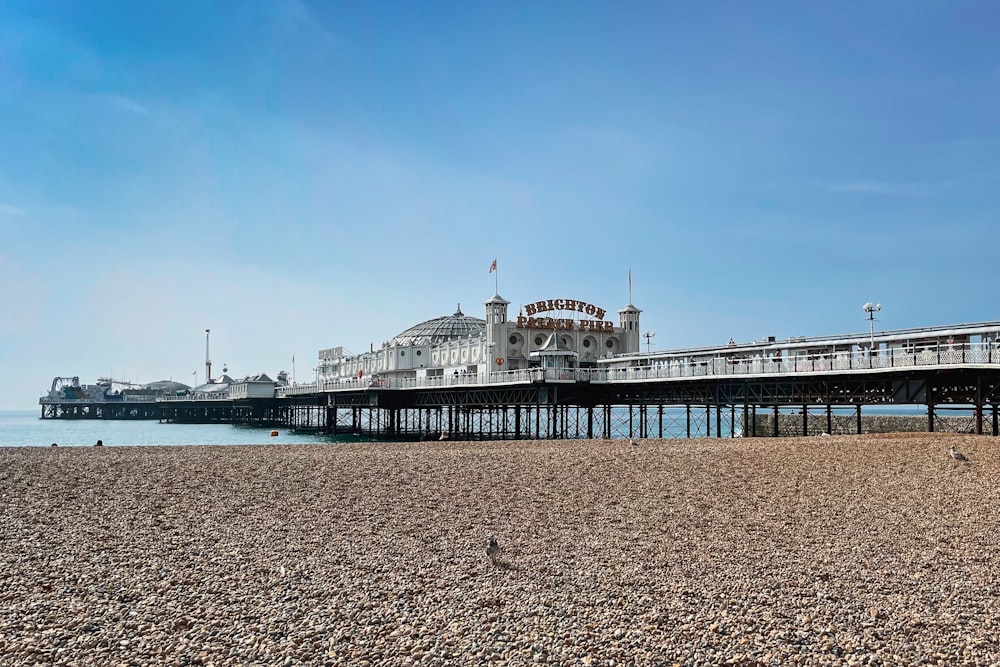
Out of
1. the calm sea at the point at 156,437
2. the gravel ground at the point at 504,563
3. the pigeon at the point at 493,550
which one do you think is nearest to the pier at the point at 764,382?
the calm sea at the point at 156,437

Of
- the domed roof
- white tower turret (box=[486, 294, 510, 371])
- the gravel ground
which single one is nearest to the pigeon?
the gravel ground

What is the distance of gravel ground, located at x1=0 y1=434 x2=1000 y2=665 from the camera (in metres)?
8.02

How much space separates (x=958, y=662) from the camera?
25.0 feet

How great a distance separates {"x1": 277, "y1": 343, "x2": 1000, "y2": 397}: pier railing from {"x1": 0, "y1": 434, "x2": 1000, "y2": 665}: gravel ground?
10362 millimetres

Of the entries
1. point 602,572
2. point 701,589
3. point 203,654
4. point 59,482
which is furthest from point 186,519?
point 701,589

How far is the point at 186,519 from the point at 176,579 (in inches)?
150

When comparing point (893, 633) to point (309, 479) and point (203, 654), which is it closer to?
point (203, 654)

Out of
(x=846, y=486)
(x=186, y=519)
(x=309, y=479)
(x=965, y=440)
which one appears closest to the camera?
(x=186, y=519)

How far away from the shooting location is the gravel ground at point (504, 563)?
8.02 meters

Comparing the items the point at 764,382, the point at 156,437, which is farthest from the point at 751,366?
the point at 156,437

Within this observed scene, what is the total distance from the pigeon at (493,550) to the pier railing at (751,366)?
23.2 m

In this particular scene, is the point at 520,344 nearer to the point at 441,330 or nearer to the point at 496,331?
the point at 496,331

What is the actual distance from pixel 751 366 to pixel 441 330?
40896mm

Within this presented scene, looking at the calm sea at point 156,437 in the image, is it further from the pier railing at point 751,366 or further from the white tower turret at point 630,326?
the white tower turret at point 630,326
